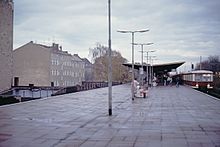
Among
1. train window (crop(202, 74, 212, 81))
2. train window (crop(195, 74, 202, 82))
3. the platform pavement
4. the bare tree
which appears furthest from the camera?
the bare tree

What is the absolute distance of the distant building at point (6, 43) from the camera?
2040 inches

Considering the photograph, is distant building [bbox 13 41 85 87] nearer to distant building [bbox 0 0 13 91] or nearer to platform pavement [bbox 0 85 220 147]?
distant building [bbox 0 0 13 91]

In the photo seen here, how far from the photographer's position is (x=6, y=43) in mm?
53469

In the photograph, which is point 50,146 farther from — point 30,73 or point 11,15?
point 30,73

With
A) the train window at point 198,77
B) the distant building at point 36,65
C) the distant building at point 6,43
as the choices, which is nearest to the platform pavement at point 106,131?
the distant building at point 6,43

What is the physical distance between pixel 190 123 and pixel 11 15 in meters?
47.6

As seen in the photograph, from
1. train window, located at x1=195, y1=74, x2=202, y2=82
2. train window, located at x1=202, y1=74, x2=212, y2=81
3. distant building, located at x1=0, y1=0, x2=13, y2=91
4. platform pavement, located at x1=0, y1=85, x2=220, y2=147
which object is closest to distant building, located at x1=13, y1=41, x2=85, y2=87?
distant building, located at x1=0, y1=0, x2=13, y2=91

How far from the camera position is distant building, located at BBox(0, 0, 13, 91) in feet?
170

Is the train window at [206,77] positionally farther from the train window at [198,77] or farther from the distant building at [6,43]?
the distant building at [6,43]

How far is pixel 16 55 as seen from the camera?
281ft

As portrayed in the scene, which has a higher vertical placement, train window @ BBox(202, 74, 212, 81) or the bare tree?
the bare tree

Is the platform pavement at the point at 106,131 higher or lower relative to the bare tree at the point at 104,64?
lower

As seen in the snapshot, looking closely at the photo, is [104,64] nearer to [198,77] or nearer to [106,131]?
[198,77]

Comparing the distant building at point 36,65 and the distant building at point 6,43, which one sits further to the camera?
the distant building at point 36,65
